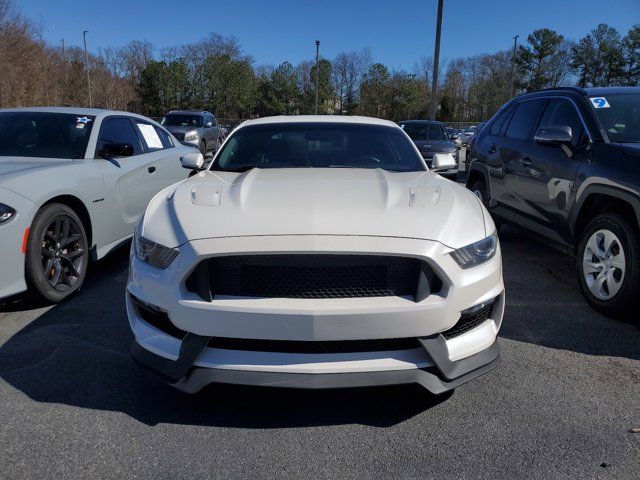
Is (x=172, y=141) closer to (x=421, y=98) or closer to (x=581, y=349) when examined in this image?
(x=581, y=349)

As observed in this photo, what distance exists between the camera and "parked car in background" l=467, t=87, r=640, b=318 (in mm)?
3641

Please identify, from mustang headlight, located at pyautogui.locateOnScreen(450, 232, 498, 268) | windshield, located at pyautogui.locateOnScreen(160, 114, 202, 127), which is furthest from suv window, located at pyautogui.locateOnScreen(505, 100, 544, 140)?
windshield, located at pyautogui.locateOnScreen(160, 114, 202, 127)

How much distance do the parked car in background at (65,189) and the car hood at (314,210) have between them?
4.40ft

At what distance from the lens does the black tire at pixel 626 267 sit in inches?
138

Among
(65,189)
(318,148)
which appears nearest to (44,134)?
(65,189)

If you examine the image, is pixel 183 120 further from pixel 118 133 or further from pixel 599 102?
pixel 599 102

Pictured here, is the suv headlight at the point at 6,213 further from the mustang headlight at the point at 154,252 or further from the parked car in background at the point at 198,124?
the parked car in background at the point at 198,124

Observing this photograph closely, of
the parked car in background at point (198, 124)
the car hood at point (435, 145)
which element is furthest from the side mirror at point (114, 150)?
the parked car in background at point (198, 124)

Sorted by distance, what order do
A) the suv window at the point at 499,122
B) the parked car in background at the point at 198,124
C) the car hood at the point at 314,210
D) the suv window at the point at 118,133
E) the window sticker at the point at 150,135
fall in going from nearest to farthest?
the car hood at the point at 314,210, the suv window at the point at 118,133, the window sticker at the point at 150,135, the suv window at the point at 499,122, the parked car in background at the point at 198,124

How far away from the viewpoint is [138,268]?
247cm

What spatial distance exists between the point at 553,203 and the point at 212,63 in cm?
5847

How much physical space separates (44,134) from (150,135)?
4.76ft

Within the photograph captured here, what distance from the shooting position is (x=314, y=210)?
96.6 inches

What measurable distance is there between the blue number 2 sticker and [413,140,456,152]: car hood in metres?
7.84
